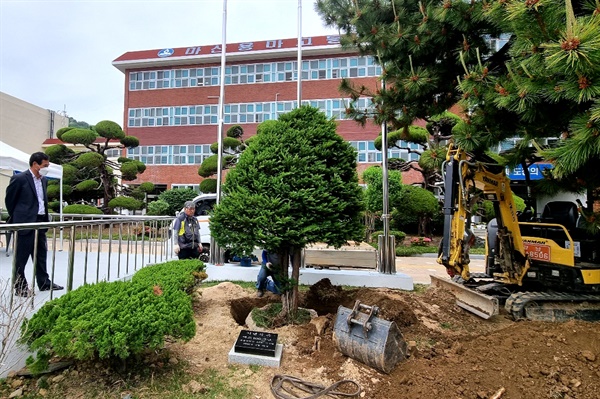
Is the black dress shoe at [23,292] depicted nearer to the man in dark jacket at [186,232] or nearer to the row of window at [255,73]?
the man in dark jacket at [186,232]

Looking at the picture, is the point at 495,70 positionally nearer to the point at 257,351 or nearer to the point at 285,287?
the point at 285,287

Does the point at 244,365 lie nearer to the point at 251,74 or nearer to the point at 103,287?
the point at 103,287

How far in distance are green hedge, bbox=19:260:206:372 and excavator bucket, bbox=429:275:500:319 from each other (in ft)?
14.2

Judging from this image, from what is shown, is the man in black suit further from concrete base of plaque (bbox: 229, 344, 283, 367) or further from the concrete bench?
the concrete bench

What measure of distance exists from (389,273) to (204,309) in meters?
3.63

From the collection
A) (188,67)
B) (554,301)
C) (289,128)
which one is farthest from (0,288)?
(188,67)

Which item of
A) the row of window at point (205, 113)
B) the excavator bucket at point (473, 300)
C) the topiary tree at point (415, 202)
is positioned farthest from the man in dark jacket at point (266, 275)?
the row of window at point (205, 113)

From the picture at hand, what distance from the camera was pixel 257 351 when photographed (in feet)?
11.1

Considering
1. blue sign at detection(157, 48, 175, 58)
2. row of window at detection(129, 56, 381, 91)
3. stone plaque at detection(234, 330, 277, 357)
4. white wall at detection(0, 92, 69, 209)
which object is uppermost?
blue sign at detection(157, 48, 175, 58)

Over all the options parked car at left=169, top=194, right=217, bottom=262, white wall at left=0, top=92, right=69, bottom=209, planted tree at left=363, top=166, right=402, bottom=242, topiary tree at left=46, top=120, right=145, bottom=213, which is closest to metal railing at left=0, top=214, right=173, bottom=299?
parked car at left=169, top=194, right=217, bottom=262

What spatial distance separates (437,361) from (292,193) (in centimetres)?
222

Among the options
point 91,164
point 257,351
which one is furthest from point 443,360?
point 91,164

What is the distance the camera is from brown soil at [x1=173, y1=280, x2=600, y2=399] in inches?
115

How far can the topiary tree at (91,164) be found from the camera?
1839 cm
